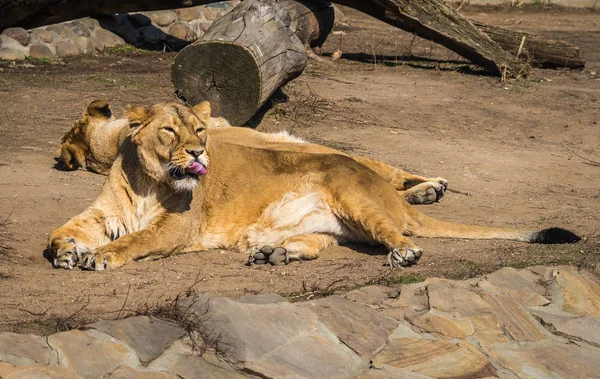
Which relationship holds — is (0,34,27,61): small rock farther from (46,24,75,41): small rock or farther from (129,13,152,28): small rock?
(129,13,152,28): small rock

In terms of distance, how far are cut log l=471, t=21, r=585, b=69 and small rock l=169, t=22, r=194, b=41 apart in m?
4.33

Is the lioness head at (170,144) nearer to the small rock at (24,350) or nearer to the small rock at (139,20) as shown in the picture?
the small rock at (24,350)

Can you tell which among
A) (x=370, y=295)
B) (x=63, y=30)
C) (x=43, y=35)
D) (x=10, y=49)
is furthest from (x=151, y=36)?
(x=370, y=295)

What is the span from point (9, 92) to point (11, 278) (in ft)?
18.9

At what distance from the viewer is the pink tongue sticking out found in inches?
249

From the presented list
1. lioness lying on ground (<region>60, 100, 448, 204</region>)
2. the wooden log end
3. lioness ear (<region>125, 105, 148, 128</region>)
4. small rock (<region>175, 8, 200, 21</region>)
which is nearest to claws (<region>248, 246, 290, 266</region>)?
lioness ear (<region>125, 105, 148, 128</region>)

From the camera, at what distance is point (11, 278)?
219 inches

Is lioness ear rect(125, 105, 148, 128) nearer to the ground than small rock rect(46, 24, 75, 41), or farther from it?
farther from it

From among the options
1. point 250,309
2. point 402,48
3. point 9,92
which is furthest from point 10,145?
point 402,48

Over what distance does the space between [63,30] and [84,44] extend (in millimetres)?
368

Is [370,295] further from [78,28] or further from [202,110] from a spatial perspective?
[78,28]

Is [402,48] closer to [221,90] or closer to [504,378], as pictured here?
[221,90]

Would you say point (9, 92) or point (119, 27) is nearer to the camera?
point (9, 92)

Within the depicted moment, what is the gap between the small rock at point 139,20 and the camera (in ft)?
46.1
